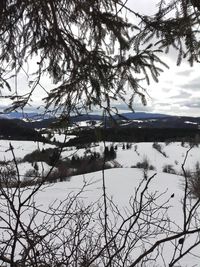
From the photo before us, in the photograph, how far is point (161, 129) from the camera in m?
98.8

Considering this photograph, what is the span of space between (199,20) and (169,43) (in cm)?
48

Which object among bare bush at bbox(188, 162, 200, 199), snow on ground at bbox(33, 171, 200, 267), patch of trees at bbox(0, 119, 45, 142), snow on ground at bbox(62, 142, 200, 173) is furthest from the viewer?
snow on ground at bbox(62, 142, 200, 173)

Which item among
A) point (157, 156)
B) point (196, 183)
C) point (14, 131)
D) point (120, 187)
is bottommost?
point (157, 156)

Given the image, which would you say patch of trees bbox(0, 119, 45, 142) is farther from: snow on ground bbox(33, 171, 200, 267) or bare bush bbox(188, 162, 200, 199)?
snow on ground bbox(33, 171, 200, 267)

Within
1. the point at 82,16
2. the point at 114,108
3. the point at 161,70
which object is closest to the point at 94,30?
the point at 82,16

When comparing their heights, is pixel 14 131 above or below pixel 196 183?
above

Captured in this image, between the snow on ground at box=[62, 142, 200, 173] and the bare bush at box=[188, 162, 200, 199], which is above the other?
the bare bush at box=[188, 162, 200, 199]

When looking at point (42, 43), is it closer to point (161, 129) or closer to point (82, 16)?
point (82, 16)

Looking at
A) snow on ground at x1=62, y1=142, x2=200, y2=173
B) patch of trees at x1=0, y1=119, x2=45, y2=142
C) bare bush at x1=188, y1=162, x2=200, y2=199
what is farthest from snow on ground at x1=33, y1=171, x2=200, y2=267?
snow on ground at x1=62, y1=142, x2=200, y2=173

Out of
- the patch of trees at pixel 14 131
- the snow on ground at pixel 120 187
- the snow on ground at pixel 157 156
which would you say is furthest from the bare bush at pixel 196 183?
the snow on ground at pixel 157 156

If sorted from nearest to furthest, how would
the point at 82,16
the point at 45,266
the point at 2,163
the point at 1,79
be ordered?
1. the point at 45,266
2. the point at 2,163
3. the point at 1,79
4. the point at 82,16

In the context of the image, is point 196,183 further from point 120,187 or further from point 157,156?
point 157,156

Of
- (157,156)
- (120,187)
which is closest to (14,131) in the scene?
(120,187)

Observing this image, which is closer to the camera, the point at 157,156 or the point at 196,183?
the point at 196,183
